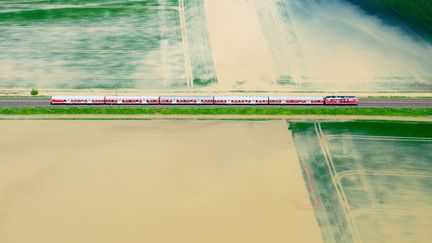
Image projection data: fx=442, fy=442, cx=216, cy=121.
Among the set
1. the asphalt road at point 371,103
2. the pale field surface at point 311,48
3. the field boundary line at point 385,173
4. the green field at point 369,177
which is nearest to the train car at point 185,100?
the pale field surface at point 311,48

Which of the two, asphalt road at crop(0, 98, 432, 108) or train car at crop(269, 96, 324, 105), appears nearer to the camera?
asphalt road at crop(0, 98, 432, 108)

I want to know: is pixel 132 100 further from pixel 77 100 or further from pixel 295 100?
pixel 295 100

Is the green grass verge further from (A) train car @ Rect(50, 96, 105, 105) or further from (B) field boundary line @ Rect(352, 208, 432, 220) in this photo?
(B) field boundary line @ Rect(352, 208, 432, 220)

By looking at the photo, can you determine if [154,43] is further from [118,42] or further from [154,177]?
[154,177]

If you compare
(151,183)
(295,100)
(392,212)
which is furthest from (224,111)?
(392,212)

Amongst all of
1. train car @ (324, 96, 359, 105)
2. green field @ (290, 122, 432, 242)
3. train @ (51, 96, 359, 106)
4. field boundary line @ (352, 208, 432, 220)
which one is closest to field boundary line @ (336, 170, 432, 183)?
green field @ (290, 122, 432, 242)
